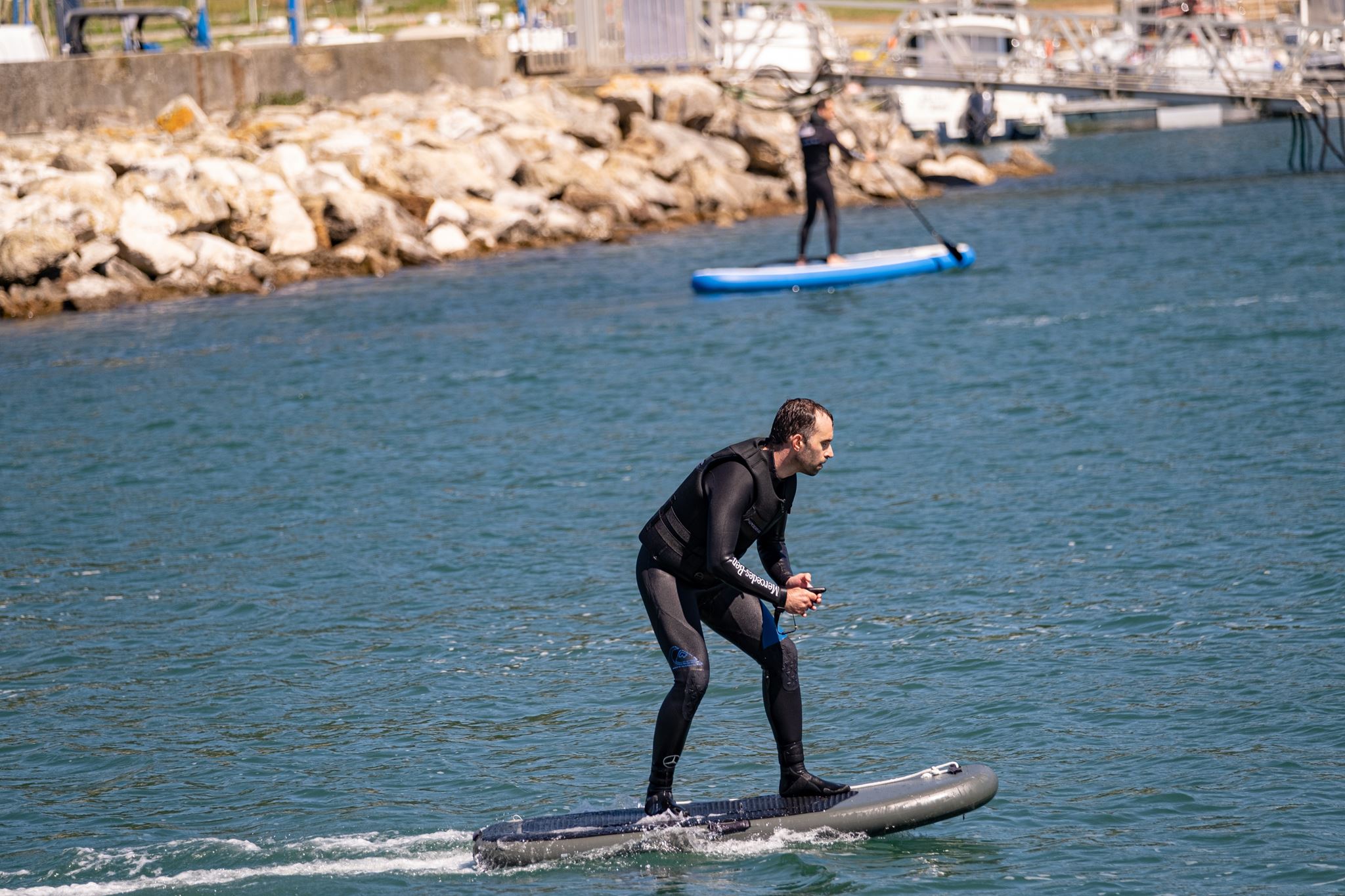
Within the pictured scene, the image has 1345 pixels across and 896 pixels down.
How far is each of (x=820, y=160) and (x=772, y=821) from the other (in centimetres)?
1917

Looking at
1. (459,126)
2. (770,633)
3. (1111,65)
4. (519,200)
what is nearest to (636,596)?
(770,633)

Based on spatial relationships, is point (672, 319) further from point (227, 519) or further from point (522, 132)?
point (522, 132)

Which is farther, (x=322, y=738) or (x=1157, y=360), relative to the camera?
(x=1157, y=360)

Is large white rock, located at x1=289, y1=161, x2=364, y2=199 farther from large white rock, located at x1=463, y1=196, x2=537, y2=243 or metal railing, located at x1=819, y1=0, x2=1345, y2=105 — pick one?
metal railing, located at x1=819, y1=0, x2=1345, y2=105

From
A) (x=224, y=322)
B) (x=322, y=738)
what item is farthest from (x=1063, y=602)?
(x=224, y=322)

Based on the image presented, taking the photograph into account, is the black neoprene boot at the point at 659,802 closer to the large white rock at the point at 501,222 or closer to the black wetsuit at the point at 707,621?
the black wetsuit at the point at 707,621

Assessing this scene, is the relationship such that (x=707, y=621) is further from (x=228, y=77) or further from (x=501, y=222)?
(x=228, y=77)

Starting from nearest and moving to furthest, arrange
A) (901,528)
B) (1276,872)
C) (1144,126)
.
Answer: (1276,872)
(901,528)
(1144,126)

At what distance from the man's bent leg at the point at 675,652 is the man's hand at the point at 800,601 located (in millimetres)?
527

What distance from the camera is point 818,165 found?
25.0m

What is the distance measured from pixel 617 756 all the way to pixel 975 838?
7.05 ft

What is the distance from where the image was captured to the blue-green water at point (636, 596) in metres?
7.49

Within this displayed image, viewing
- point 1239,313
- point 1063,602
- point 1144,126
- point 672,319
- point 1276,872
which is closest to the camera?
point 1276,872

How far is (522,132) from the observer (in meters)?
36.1
